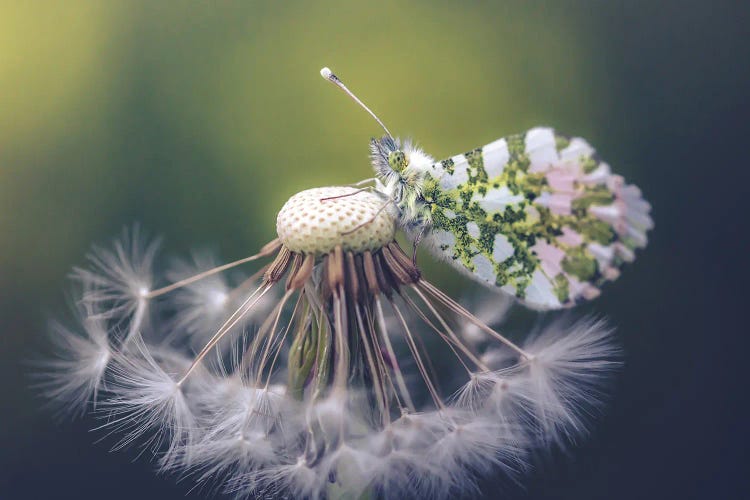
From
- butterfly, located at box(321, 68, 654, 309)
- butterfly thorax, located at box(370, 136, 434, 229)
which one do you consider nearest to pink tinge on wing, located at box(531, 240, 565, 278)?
butterfly, located at box(321, 68, 654, 309)

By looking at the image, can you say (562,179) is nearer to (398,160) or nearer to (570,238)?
(570,238)

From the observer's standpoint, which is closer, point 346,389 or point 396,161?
point 346,389

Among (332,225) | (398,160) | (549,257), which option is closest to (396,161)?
(398,160)

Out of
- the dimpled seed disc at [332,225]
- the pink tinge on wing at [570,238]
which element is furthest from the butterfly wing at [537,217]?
the dimpled seed disc at [332,225]

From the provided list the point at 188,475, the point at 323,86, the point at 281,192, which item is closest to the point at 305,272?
the point at 188,475

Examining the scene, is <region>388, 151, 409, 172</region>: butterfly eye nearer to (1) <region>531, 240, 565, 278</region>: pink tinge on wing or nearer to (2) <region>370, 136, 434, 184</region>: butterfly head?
(2) <region>370, 136, 434, 184</region>: butterfly head

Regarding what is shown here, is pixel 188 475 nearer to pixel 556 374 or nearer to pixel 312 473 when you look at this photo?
pixel 312 473
